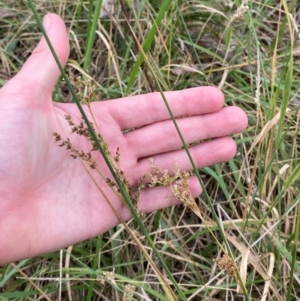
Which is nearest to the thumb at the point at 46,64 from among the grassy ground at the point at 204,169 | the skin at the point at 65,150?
the skin at the point at 65,150

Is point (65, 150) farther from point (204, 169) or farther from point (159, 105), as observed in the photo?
point (204, 169)

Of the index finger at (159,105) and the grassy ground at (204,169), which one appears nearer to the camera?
the grassy ground at (204,169)

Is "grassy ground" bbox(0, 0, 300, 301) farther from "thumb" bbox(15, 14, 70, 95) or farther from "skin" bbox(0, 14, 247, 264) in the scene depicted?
"thumb" bbox(15, 14, 70, 95)

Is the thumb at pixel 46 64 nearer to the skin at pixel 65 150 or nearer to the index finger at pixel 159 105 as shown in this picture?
the skin at pixel 65 150

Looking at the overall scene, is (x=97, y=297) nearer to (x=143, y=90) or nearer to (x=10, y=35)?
(x=143, y=90)

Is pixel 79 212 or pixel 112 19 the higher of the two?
pixel 112 19

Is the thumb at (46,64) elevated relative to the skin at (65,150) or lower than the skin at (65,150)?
elevated

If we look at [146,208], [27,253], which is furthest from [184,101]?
[27,253]

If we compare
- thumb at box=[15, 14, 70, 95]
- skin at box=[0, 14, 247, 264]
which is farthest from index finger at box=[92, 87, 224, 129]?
thumb at box=[15, 14, 70, 95]
